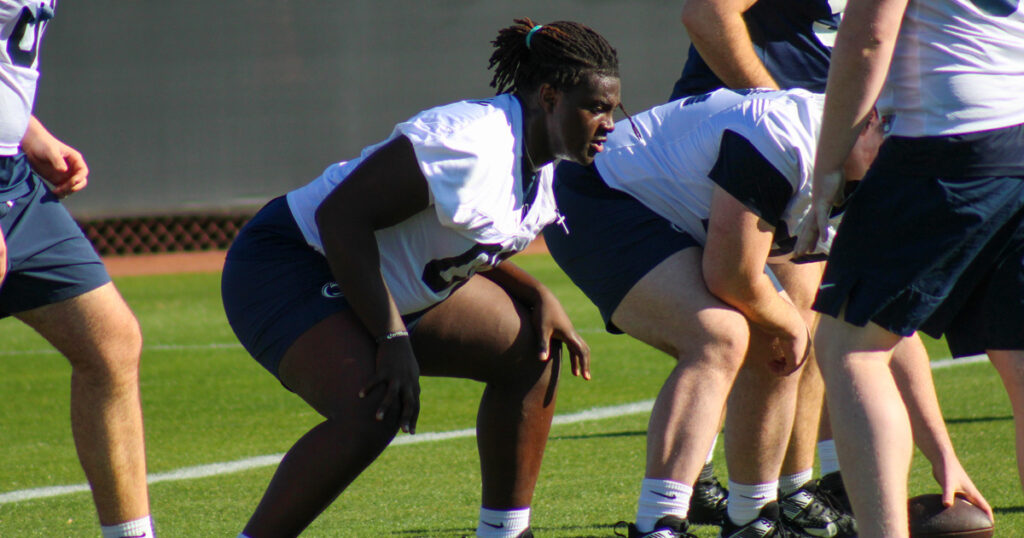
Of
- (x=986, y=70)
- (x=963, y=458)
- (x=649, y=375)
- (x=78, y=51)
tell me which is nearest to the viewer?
(x=986, y=70)

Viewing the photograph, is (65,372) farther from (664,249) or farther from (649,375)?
(664,249)

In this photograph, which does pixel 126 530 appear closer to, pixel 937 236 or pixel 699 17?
pixel 937 236

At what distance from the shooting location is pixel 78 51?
704 inches

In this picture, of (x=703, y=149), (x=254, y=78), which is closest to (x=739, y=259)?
(x=703, y=149)

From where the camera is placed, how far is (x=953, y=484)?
3611 mm

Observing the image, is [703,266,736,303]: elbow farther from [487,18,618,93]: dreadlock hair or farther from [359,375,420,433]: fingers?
[359,375,420,433]: fingers

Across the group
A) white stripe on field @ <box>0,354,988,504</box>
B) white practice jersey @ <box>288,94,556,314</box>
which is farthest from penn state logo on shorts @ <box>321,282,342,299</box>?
white stripe on field @ <box>0,354,988,504</box>

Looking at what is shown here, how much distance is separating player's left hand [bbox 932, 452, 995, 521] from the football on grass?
20 millimetres

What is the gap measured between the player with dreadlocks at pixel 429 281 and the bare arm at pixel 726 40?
3.03ft

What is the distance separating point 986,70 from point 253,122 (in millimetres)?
16334

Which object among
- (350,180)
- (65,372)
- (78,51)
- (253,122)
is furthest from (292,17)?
(350,180)

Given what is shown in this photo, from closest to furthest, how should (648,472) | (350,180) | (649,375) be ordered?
(350,180) → (648,472) → (649,375)

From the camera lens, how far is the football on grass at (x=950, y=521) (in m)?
Answer: 3.63

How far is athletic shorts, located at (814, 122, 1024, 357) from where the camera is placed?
2852 mm
